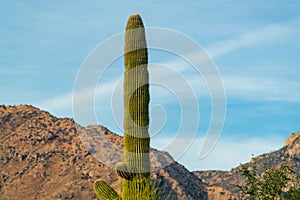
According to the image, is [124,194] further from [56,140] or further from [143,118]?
[56,140]

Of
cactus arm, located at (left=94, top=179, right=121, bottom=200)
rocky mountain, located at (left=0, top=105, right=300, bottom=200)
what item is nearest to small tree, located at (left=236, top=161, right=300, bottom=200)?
cactus arm, located at (left=94, top=179, right=121, bottom=200)

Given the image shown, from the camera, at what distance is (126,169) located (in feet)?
37.6

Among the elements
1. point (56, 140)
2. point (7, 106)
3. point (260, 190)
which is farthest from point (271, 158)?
point (260, 190)

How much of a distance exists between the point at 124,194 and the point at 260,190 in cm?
1533

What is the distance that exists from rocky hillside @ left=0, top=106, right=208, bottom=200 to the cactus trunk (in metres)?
83.8

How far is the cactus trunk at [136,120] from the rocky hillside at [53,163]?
275ft

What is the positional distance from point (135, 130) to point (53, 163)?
363ft

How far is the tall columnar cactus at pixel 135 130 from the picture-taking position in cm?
1155

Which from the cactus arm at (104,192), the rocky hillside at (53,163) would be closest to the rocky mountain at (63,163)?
the rocky hillside at (53,163)

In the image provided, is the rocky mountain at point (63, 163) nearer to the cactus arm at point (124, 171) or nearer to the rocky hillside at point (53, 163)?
the rocky hillside at point (53, 163)

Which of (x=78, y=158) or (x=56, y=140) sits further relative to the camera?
(x=56, y=140)

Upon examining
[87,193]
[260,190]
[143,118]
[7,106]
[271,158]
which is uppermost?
[7,106]

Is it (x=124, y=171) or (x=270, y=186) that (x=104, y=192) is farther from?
(x=270, y=186)

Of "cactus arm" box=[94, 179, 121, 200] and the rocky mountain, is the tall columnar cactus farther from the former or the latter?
the rocky mountain
